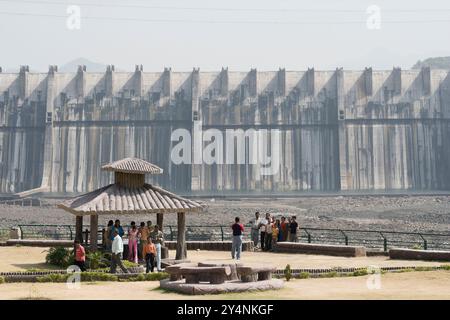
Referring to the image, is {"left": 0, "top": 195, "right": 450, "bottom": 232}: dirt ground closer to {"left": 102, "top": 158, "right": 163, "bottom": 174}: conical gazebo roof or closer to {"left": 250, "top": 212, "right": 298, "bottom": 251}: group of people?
{"left": 250, "top": 212, "right": 298, "bottom": 251}: group of people

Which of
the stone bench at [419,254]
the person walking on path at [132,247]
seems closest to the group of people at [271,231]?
the stone bench at [419,254]

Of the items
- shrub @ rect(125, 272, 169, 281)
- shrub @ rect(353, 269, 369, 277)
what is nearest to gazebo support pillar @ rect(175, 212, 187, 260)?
shrub @ rect(125, 272, 169, 281)

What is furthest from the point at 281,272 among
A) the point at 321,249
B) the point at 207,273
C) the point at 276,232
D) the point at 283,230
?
the point at 283,230

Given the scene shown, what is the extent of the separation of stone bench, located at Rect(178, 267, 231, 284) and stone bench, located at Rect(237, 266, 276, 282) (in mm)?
324

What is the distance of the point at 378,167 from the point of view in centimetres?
7150

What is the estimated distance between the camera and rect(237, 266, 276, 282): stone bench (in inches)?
551

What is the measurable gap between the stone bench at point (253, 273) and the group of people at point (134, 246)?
13.5 feet

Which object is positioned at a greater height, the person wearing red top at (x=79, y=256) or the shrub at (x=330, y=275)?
the person wearing red top at (x=79, y=256)

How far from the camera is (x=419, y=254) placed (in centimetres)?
2058

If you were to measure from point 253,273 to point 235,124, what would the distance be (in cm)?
6052

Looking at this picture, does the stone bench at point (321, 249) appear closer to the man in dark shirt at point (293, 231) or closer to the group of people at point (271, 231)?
the group of people at point (271, 231)

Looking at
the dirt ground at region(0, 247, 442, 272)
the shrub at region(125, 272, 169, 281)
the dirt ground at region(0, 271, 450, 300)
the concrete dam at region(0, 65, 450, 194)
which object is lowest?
the dirt ground at region(0, 271, 450, 300)

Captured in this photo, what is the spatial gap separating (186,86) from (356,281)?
204 feet

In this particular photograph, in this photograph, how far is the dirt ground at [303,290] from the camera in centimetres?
1296
